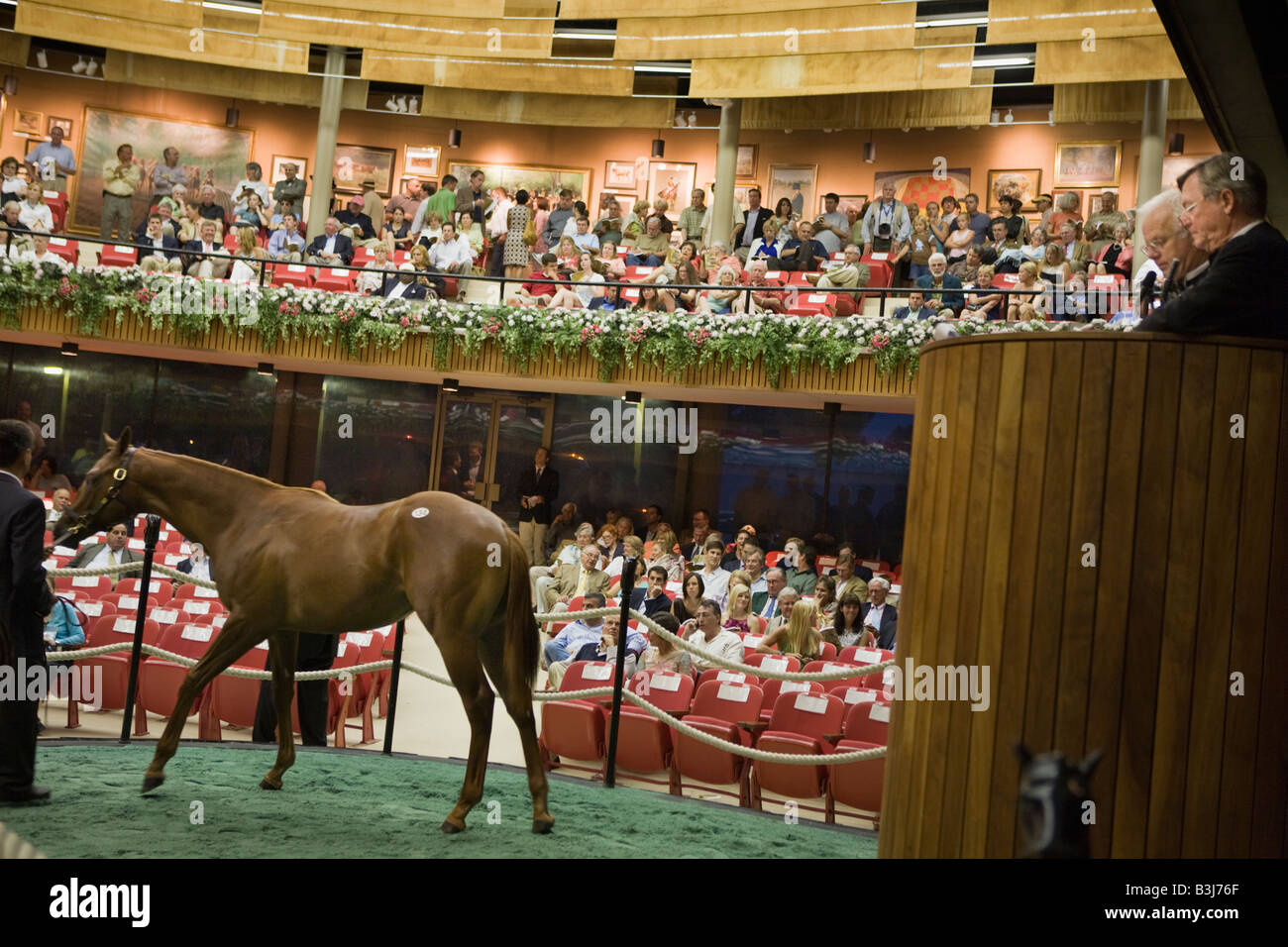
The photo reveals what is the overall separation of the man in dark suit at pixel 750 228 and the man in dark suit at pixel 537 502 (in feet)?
14.3

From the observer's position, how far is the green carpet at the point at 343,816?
4.59 metres

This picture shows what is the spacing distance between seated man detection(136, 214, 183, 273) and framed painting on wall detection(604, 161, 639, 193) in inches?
373

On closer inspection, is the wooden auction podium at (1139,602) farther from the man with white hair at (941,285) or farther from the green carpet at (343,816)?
the man with white hair at (941,285)

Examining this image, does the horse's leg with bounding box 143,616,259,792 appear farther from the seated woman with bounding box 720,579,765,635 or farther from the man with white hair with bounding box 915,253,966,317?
the man with white hair with bounding box 915,253,966,317

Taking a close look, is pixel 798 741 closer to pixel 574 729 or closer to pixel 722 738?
pixel 722 738

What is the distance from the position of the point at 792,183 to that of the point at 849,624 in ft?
48.3

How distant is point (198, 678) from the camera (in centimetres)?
532

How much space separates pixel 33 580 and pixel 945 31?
53.7 ft

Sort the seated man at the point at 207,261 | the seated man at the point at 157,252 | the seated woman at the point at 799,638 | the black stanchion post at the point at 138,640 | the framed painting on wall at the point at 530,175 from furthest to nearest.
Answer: the framed painting on wall at the point at 530,175
the seated man at the point at 207,261
the seated man at the point at 157,252
the seated woman at the point at 799,638
the black stanchion post at the point at 138,640

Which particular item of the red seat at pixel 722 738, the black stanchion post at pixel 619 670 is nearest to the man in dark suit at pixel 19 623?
the black stanchion post at pixel 619 670

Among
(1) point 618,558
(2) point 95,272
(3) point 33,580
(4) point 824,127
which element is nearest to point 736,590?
(1) point 618,558

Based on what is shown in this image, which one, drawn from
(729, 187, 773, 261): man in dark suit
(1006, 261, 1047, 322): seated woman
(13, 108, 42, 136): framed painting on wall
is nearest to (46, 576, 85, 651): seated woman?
(1006, 261, 1047, 322): seated woman

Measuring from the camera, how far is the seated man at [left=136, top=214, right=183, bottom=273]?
1606 cm

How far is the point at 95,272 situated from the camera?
51.7 ft
